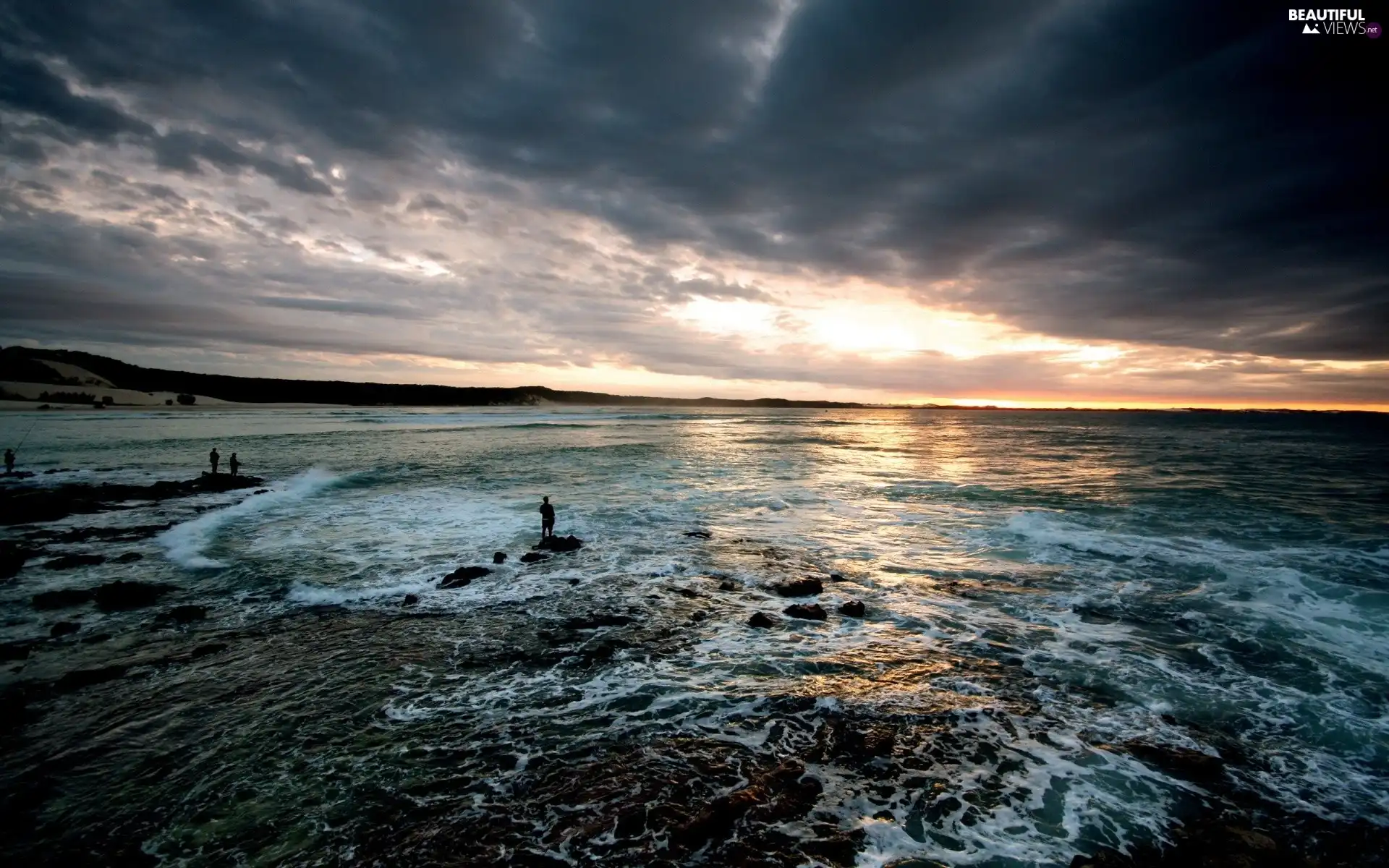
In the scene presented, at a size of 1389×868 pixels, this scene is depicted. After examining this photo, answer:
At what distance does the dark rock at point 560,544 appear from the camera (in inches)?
646

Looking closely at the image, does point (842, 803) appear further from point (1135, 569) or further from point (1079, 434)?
point (1079, 434)

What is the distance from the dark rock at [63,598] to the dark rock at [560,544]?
951cm

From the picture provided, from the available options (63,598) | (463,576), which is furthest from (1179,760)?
(63,598)

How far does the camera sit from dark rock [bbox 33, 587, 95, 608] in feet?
37.1

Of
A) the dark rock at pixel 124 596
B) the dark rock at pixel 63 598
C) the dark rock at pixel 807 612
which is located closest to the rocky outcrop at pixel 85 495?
the dark rock at pixel 63 598

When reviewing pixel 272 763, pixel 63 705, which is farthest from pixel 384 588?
pixel 272 763

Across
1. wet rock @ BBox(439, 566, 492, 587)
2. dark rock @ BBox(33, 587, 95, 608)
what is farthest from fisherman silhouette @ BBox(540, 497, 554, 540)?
dark rock @ BBox(33, 587, 95, 608)

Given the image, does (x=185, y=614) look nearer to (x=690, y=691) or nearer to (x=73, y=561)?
(x=73, y=561)

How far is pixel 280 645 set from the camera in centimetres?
967

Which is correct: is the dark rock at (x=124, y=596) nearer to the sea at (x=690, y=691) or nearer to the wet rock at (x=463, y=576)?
the sea at (x=690, y=691)

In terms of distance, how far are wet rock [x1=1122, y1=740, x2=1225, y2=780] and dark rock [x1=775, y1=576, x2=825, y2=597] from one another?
20.4ft

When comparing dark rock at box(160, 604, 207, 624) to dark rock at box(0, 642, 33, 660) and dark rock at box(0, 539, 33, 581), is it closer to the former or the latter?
dark rock at box(0, 642, 33, 660)

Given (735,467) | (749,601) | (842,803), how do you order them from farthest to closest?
(735,467), (749,601), (842,803)

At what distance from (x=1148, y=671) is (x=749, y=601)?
693cm
